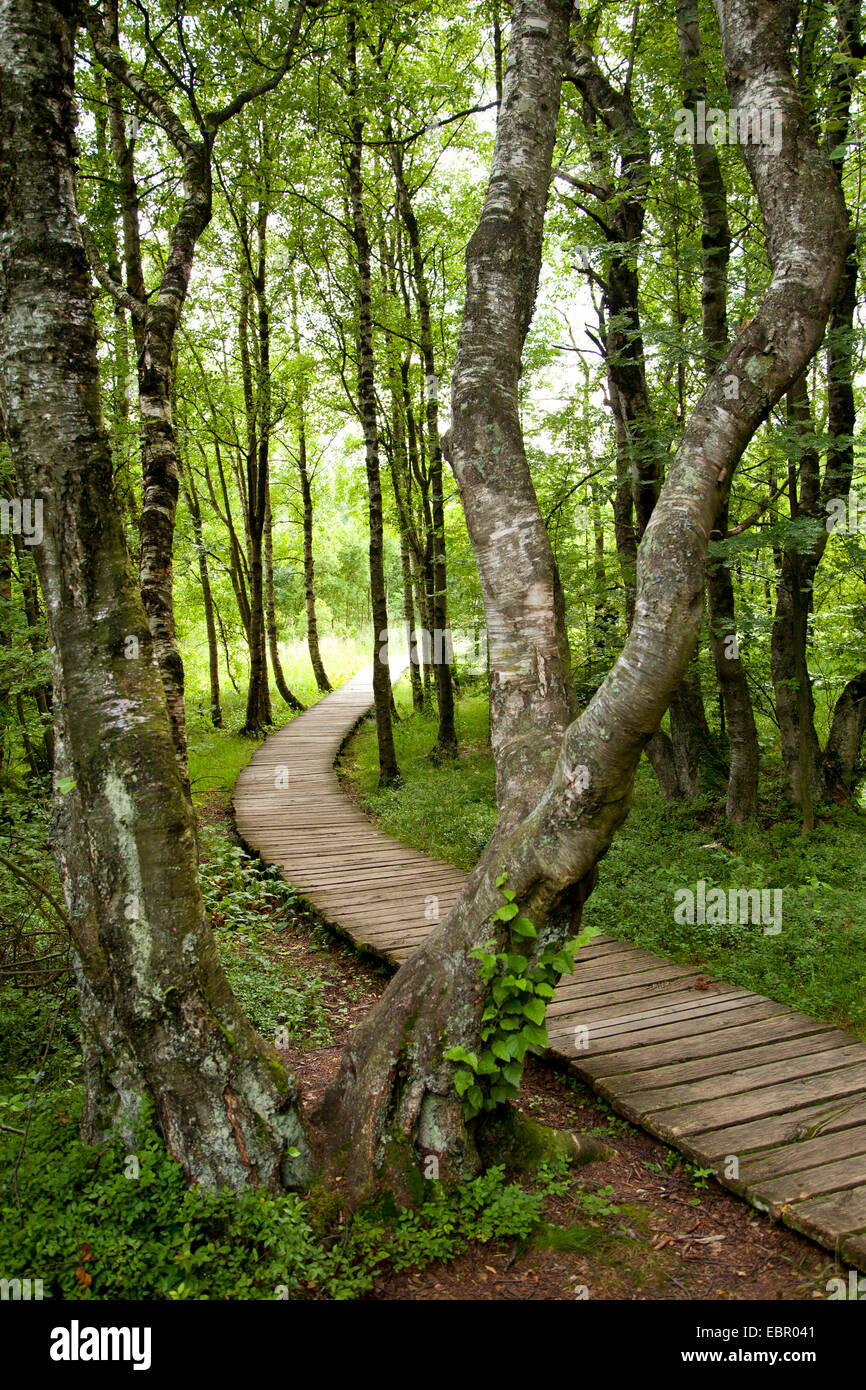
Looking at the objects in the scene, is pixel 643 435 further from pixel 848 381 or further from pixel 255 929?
pixel 255 929

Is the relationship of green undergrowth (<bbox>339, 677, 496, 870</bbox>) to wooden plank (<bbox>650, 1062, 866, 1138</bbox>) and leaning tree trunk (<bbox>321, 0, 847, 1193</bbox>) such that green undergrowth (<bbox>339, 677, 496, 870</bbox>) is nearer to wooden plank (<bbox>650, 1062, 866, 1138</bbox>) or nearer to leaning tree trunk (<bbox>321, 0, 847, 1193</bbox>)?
wooden plank (<bbox>650, 1062, 866, 1138</bbox>)

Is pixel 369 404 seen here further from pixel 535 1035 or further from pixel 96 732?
pixel 535 1035

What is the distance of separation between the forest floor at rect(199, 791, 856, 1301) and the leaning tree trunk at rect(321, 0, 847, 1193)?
442 millimetres

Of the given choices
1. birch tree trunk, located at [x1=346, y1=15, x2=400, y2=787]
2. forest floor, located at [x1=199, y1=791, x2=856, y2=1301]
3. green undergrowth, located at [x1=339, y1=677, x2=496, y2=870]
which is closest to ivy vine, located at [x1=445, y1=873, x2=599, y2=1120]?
forest floor, located at [x1=199, y1=791, x2=856, y2=1301]

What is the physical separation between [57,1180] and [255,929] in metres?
4.04

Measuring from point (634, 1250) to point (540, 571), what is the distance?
301 cm

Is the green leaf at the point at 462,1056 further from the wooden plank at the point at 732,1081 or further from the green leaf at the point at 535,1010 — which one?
the wooden plank at the point at 732,1081

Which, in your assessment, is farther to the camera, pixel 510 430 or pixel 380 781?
pixel 380 781

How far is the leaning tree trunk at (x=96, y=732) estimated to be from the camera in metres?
3.40

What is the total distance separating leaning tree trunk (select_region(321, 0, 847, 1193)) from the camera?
313 cm

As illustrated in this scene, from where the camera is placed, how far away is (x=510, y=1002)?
138 inches

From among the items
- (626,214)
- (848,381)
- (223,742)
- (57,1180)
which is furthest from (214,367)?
(57,1180)

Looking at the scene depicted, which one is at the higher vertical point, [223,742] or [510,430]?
[510,430]

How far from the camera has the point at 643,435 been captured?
8.77 metres
